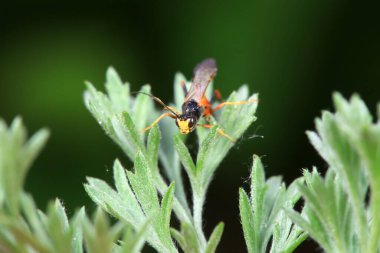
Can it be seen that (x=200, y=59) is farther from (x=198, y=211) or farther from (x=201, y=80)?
(x=198, y=211)

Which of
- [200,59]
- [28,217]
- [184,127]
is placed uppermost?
[200,59]

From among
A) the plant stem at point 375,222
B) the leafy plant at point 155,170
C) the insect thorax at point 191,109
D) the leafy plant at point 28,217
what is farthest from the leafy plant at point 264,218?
the insect thorax at point 191,109

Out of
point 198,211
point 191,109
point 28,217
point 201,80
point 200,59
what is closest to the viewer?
point 28,217

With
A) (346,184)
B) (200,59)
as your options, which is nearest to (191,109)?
(346,184)

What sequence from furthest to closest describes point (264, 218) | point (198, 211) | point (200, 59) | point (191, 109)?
1. point (200, 59)
2. point (191, 109)
3. point (198, 211)
4. point (264, 218)

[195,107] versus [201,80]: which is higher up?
[201,80]

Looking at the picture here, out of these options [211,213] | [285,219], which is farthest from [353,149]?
[211,213]

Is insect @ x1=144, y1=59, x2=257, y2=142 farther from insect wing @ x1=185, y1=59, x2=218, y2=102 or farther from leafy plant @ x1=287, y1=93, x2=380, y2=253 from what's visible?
leafy plant @ x1=287, y1=93, x2=380, y2=253

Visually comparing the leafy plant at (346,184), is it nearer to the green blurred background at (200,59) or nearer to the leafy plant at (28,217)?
the leafy plant at (28,217)
